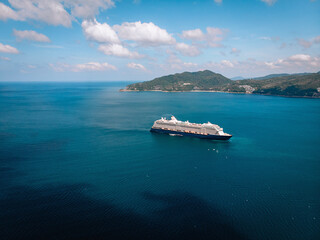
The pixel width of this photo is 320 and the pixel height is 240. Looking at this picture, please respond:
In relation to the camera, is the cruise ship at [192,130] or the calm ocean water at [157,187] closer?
the calm ocean water at [157,187]

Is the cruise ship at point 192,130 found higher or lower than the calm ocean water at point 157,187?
higher

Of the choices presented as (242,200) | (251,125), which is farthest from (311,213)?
(251,125)

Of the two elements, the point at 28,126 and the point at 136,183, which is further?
the point at 28,126

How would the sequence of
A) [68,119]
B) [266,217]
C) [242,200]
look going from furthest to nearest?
1. [68,119]
2. [242,200]
3. [266,217]

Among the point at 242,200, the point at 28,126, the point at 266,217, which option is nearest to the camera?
the point at 266,217

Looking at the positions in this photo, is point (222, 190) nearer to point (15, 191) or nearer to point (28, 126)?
point (15, 191)

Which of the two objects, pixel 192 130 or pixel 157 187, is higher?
pixel 192 130

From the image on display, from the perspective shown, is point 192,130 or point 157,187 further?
point 192,130
